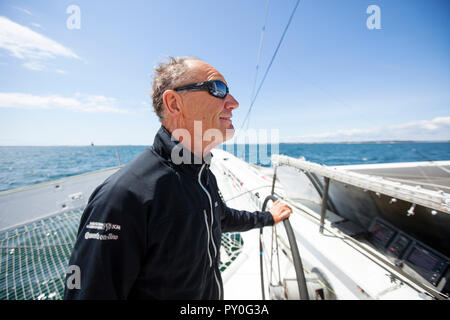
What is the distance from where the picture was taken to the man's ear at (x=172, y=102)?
83cm

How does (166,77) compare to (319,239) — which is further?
(319,239)

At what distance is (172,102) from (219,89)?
256 mm

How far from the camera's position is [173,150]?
818 millimetres

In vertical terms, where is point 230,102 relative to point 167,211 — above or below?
above

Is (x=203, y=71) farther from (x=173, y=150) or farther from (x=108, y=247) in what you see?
(x=108, y=247)

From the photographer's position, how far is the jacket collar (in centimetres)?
82

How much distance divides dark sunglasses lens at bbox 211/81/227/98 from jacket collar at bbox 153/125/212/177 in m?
0.32

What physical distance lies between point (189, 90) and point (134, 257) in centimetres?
75

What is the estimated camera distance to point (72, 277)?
610 mm

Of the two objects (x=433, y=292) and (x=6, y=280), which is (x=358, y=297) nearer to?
(x=433, y=292)

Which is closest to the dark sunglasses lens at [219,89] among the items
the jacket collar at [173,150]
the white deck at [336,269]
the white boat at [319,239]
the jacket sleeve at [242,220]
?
the jacket collar at [173,150]

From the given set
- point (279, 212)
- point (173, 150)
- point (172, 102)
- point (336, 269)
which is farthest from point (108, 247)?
point (336, 269)

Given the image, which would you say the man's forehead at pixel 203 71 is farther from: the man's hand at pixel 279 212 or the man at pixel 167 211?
the man's hand at pixel 279 212

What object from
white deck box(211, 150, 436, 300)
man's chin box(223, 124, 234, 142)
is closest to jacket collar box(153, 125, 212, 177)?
man's chin box(223, 124, 234, 142)
